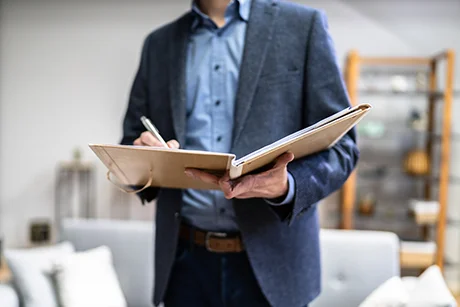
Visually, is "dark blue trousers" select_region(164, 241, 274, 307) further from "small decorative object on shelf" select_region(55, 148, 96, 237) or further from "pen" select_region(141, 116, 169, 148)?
"small decorative object on shelf" select_region(55, 148, 96, 237)

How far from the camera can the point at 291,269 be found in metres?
1.16

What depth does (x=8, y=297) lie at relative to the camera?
7.79ft

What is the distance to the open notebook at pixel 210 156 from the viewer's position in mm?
826

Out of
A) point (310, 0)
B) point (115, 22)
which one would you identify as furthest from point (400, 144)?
point (115, 22)

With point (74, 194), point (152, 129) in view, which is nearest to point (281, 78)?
point (152, 129)

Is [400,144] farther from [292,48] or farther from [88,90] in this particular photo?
[292,48]

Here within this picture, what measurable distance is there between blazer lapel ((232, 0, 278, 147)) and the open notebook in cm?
17

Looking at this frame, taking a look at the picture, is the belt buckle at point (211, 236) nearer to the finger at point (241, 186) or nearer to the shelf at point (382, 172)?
the finger at point (241, 186)

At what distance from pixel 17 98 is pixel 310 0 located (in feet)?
8.58

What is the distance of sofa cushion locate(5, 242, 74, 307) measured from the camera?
97.3 inches

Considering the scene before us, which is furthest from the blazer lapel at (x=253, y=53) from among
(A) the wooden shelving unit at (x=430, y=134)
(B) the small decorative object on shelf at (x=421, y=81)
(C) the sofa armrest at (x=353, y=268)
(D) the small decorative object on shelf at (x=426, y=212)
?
(B) the small decorative object on shelf at (x=421, y=81)

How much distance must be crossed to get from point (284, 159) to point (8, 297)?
1.96m

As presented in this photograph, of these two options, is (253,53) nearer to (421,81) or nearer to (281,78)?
(281,78)

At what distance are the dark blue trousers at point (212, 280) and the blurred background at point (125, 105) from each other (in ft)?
9.43
